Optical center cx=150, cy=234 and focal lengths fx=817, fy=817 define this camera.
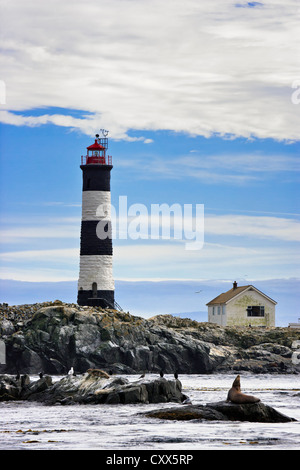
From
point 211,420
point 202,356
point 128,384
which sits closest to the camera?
point 211,420

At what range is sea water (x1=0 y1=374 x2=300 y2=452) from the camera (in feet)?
64.8

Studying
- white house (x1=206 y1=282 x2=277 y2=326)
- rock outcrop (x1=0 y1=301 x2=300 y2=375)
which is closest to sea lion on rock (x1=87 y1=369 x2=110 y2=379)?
rock outcrop (x1=0 y1=301 x2=300 y2=375)

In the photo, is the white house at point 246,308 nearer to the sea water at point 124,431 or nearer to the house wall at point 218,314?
the house wall at point 218,314

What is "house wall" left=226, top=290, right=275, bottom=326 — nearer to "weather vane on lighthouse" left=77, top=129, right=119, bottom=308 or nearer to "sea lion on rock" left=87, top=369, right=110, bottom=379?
"weather vane on lighthouse" left=77, top=129, right=119, bottom=308

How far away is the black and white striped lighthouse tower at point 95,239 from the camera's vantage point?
2237 inches

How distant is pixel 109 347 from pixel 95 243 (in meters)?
7.84

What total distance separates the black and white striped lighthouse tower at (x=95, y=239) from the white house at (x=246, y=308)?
13897 mm

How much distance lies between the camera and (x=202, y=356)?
184 feet

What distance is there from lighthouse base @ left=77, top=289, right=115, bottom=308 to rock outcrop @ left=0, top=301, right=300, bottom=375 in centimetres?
122
